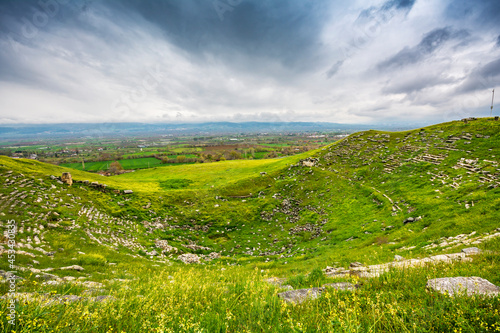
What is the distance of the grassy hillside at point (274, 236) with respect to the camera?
4238 millimetres

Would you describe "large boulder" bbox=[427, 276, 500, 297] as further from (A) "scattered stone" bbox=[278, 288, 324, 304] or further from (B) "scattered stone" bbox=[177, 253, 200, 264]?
(B) "scattered stone" bbox=[177, 253, 200, 264]

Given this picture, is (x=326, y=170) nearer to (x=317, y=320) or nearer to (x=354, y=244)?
(x=354, y=244)

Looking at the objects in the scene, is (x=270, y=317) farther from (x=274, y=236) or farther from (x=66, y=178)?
(x=66, y=178)

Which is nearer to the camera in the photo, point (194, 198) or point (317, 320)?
point (317, 320)

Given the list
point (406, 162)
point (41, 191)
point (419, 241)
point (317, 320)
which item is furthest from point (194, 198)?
point (406, 162)

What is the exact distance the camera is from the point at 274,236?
91.2 ft

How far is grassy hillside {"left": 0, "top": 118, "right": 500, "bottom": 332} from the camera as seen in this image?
4.24 metres

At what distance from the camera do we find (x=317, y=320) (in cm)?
409

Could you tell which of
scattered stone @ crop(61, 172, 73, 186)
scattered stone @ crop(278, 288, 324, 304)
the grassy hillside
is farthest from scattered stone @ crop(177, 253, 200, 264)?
scattered stone @ crop(61, 172, 73, 186)

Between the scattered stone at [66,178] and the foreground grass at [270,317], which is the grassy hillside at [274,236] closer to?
the foreground grass at [270,317]

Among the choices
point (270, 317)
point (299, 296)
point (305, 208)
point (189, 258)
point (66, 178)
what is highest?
point (270, 317)

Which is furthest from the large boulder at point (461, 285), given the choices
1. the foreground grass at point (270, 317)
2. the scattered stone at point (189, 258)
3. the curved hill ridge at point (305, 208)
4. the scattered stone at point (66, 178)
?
the scattered stone at point (66, 178)

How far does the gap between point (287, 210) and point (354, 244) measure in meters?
14.5

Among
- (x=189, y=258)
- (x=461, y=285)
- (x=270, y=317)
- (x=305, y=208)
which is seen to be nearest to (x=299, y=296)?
(x=270, y=317)
